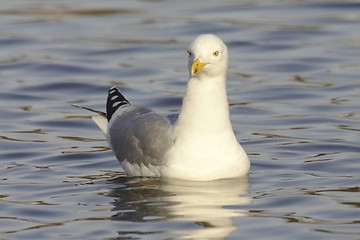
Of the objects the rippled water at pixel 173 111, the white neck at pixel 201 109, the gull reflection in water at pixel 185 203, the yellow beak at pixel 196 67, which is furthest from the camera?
Answer: the white neck at pixel 201 109

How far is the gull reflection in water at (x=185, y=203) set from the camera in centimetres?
805

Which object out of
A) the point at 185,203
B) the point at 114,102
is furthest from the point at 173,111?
the point at 185,203

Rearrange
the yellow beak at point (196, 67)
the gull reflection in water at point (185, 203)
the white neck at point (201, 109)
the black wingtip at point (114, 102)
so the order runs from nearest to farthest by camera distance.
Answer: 1. the gull reflection in water at point (185, 203)
2. the yellow beak at point (196, 67)
3. the white neck at point (201, 109)
4. the black wingtip at point (114, 102)

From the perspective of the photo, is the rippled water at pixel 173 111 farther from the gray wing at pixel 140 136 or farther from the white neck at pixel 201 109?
the white neck at pixel 201 109

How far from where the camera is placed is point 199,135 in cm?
938

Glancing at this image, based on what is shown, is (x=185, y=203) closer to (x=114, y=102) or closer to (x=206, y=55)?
(x=206, y=55)

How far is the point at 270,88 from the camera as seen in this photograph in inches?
552

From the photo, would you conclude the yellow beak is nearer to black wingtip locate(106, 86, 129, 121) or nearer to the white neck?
the white neck

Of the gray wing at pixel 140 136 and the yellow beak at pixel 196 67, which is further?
the gray wing at pixel 140 136

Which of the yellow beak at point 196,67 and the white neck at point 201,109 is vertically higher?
the yellow beak at point 196,67

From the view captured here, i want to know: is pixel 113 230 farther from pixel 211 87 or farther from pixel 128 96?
pixel 128 96

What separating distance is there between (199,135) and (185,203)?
0.77 metres

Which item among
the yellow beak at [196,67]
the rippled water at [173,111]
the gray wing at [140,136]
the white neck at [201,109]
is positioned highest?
the yellow beak at [196,67]

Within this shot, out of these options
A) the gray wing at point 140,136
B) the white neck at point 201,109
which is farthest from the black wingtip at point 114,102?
the white neck at point 201,109
